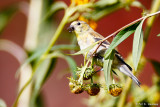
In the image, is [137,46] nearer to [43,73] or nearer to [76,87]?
[76,87]

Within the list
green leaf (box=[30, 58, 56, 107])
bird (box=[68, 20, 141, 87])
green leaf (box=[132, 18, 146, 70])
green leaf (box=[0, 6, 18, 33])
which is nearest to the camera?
green leaf (box=[132, 18, 146, 70])

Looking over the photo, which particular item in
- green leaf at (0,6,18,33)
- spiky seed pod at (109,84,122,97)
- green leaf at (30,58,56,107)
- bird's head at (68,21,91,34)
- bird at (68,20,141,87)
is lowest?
spiky seed pod at (109,84,122,97)

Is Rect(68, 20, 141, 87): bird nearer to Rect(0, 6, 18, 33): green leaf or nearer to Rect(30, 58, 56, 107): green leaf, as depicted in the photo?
Rect(30, 58, 56, 107): green leaf

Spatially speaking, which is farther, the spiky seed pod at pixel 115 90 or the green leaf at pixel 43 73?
the green leaf at pixel 43 73

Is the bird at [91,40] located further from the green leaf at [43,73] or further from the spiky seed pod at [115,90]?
the green leaf at [43,73]

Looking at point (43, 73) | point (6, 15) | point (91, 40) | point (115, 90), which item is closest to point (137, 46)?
point (115, 90)

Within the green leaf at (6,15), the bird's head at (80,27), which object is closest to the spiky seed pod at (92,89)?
the bird's head at (80,27)

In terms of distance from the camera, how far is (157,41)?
1376mm

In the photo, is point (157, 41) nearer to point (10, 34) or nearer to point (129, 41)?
point (129, 41)

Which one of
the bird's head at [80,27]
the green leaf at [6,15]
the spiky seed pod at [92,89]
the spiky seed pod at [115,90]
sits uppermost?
the green leaf at [6,15]

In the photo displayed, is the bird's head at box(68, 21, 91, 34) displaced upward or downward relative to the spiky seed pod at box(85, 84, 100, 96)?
upward

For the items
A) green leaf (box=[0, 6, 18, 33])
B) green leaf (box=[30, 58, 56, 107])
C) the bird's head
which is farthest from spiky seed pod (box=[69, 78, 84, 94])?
green leaf (box=[0, 6, 18, 33])

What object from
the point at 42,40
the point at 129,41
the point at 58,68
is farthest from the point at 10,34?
the point at 129,41

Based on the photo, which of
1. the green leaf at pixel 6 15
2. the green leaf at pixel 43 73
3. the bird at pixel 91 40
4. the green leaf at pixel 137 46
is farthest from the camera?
the green leaf at pixel 6 15
